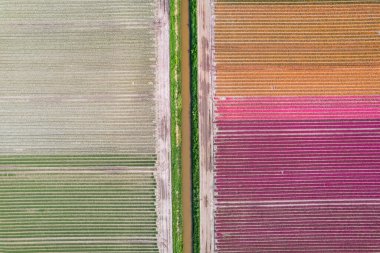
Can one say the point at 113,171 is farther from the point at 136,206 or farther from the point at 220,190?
the point at 220,190

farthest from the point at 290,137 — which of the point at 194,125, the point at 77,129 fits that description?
the point at 77,129

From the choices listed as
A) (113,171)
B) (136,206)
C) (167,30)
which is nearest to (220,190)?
(136,206)

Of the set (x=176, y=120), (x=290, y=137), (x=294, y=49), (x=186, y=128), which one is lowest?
(x=290, y=137)

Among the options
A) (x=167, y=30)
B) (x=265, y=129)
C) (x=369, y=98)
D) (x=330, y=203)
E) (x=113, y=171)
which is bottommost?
(x=330, y=203)

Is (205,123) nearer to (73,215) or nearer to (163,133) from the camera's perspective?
(163,133)

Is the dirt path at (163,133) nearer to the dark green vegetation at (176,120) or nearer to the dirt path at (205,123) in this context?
the dark green vegetation at (176,120)

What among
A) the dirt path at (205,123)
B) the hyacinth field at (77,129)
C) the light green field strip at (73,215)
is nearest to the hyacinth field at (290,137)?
the dirt path at (205,123)

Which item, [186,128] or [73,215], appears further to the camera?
[186,128]
